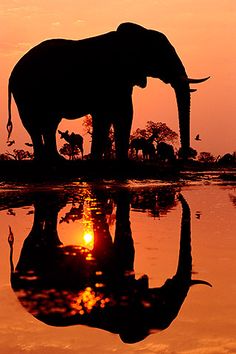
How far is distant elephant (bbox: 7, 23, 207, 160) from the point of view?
2314cm

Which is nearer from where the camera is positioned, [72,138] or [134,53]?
[134,53]

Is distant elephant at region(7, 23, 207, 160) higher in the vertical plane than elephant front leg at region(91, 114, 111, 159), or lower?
higher

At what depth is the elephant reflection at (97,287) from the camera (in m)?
4.77

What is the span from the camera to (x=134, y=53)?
77.3ft

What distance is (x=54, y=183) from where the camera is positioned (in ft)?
63.9

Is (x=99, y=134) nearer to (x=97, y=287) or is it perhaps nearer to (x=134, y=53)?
(x=134, y=53)

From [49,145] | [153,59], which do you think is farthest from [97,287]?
[49,145]

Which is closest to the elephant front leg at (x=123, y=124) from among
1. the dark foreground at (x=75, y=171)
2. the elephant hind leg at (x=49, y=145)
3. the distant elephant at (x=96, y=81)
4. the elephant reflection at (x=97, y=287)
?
the distant elephant at (x=96, y=81)

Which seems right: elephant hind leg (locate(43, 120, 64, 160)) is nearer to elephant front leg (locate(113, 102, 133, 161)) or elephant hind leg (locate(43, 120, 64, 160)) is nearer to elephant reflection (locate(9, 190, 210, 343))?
elephant front leg (locate(113, 102, 133, 161))

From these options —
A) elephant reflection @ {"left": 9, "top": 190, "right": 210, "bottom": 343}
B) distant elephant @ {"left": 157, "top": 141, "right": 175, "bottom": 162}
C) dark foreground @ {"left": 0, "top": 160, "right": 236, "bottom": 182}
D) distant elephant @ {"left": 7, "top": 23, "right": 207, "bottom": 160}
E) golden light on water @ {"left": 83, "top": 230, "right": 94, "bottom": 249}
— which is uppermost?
distant elephant @ {"left": 7, "top": 23, "right": 207, "bottom": 160}

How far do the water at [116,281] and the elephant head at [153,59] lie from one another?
12.2 meters

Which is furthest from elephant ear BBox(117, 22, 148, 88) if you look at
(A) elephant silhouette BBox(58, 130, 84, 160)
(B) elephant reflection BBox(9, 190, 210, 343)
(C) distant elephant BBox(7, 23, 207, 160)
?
(A) elephant silhouette BBox(58, 130, 84, 160)

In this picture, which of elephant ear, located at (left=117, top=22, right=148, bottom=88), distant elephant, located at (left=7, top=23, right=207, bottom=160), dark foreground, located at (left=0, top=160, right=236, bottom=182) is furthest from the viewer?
elephant ear, located at (left=117, top=22, right=148, bottom=88)

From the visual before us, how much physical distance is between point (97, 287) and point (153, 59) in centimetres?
1840
